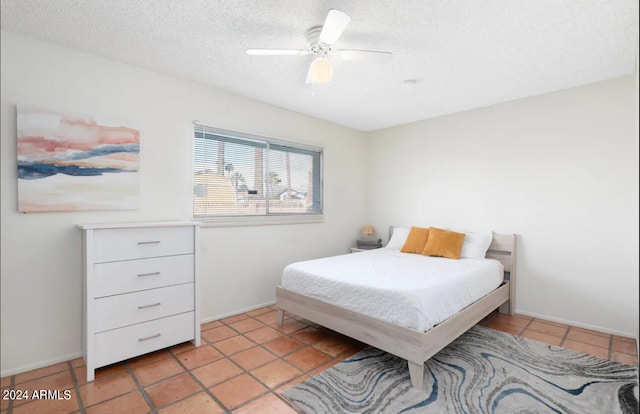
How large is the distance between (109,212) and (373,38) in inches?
95.8

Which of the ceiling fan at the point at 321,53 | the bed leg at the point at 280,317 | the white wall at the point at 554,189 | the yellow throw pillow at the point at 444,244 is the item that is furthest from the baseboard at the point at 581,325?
the ceiling fan at the point at 321,53

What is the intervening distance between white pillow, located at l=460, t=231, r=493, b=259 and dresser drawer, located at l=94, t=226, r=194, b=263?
2835mm

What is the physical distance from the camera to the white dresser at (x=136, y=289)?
2199mm

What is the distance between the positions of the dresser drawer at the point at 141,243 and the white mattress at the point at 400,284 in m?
0.97

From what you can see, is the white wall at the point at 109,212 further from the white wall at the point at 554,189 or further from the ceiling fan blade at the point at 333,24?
the white wall at the point at 554,189

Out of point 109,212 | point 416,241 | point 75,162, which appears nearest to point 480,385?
point 416,241

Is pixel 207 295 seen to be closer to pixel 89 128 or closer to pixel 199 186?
pixel 199 186

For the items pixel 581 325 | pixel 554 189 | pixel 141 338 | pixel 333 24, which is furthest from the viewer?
pixel 554 189

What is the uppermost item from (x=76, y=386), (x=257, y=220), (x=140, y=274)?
(x=257, y=220)

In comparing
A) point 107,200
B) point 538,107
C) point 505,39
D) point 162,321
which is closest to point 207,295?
point 162,321

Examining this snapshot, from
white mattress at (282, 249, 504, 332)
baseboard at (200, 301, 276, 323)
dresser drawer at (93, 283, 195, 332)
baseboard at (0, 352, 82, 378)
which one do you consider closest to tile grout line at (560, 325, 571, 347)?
white mattress at (282, 249, 504, 332)

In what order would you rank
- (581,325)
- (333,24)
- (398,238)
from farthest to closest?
(398,238)
(581,325)
(333,24)

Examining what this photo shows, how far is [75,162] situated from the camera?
243 centimetres

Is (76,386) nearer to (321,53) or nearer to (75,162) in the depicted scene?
(75,162)
